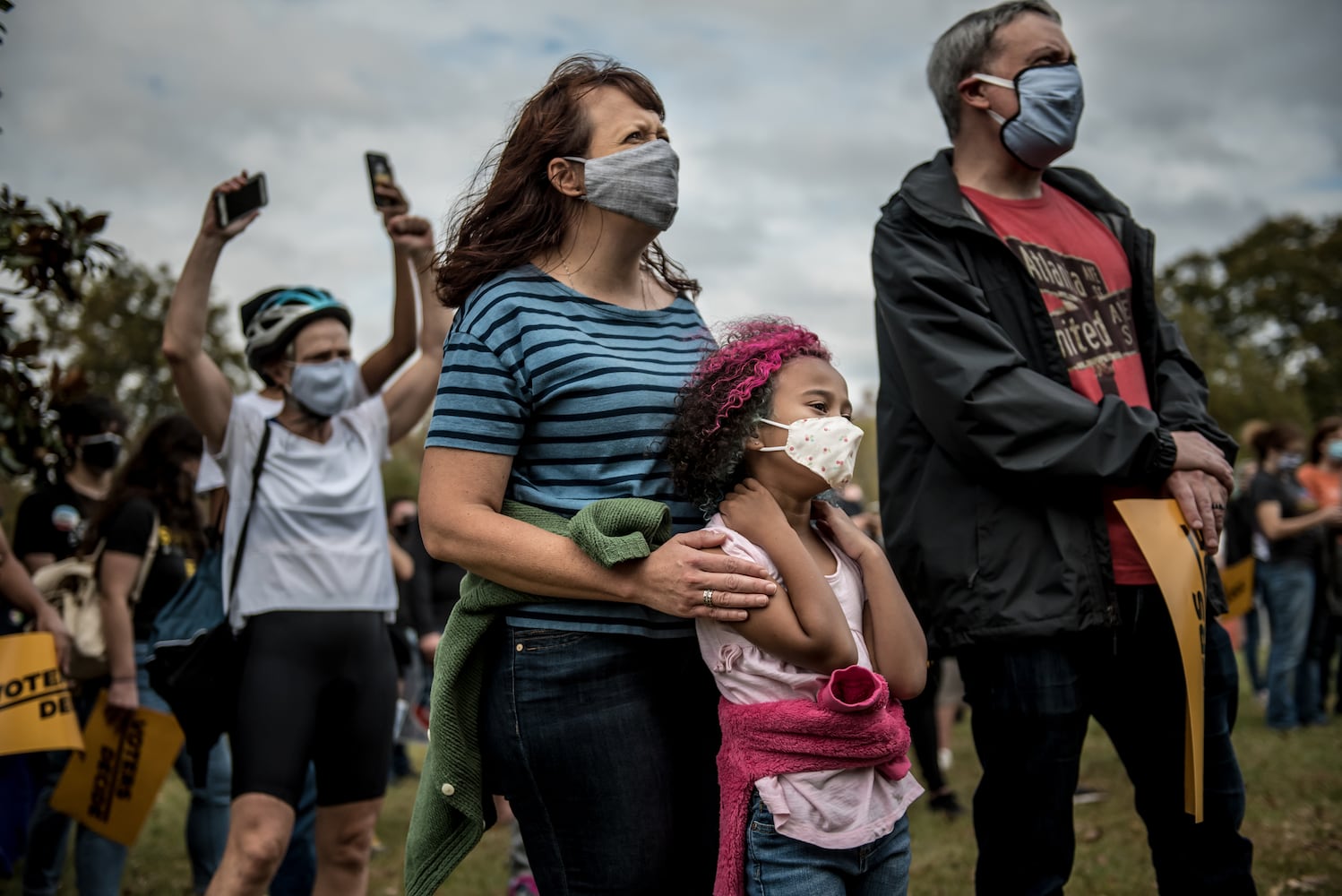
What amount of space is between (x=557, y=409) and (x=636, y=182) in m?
0.52

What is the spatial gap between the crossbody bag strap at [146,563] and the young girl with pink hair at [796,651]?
143 inches

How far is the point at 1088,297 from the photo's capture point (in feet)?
9.97

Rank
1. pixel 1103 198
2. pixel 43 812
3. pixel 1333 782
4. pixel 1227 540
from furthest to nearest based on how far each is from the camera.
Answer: pixel 1227 540
pixel 1333 782
pixel 43 812
pixel 1103 198

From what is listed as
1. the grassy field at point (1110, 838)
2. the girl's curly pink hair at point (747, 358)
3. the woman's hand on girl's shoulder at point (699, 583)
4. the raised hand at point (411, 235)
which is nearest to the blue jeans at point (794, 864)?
the woman's hand on girl's shoulder at point (699, 583)

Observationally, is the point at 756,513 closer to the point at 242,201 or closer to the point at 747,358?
the point at 747,358

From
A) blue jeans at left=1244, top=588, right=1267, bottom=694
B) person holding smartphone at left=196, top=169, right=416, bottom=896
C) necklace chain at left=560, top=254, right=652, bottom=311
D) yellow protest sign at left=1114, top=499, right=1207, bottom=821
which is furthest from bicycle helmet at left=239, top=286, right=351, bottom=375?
blue jeans at left=1244, top=588, right=1267, bottom=694

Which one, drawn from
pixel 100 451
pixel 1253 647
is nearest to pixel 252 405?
pixel 100 451

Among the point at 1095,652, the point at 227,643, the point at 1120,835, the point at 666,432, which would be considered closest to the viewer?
the point at 666,432

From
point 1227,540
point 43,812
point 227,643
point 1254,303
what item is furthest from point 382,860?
point 1254,303

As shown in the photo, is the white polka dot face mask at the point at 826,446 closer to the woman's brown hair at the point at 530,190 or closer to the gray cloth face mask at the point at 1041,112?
the woman's brown hair at the point at 530,190

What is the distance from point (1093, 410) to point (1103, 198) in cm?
94

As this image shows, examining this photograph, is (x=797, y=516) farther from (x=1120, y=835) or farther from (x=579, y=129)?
(x=1120, y=835)

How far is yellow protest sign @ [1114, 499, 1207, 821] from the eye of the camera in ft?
8.90

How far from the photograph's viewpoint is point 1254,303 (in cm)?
5116
